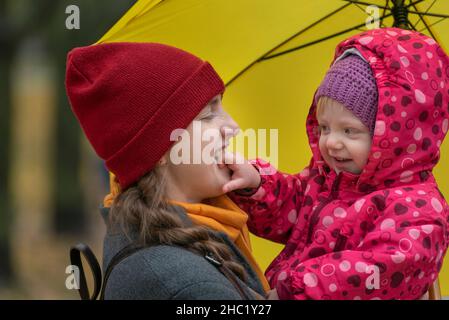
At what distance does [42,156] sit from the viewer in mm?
6699

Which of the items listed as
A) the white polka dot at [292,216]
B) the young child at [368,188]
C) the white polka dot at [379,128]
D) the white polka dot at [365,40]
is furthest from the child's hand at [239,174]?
the white polka dot at [365,40]

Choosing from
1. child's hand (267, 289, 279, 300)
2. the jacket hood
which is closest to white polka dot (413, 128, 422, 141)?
the jacket hood

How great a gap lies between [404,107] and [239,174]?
480 millimetres

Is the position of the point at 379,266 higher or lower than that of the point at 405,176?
lower

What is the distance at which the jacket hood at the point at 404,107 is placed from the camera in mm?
1879

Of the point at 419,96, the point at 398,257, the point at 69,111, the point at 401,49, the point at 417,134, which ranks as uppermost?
the point at 401,49

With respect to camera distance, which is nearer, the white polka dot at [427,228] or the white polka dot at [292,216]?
the white polka dot at [427,228]

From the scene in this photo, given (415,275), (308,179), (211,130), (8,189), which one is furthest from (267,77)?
(8,189)

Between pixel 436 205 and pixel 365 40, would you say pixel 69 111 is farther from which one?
pixel 436 205

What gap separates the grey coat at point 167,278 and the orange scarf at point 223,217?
14 centimetres

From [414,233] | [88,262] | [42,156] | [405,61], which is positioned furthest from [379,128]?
[42,156]

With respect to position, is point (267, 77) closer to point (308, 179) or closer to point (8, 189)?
point (308, 179)

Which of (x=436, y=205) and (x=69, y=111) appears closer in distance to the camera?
(x=436, y=205)

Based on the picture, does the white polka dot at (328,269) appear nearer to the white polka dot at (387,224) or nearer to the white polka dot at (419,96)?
the white polka dot at (387,224)
